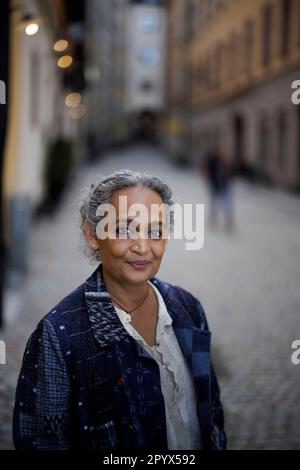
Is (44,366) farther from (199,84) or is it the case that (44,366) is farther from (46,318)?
(199,84)

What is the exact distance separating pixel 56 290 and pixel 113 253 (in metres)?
4.11

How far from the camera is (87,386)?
1396 mm

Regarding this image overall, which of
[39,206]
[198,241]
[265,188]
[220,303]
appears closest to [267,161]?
[265,188]

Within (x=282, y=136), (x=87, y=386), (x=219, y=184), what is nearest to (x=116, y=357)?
(x=87, y=386)

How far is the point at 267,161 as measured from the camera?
1812cm

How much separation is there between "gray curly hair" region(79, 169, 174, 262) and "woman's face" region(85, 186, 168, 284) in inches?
0.5

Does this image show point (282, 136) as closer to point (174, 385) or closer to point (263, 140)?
point (263, 140)

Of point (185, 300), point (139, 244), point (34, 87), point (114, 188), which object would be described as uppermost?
point (34, 87)

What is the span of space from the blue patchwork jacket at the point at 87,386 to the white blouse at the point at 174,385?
0.05 m

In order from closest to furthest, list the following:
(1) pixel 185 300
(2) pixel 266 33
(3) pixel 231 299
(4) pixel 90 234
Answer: (4) pixel 90 234 → (1) pixel 185 300 → (3) pixel 231 299 → (2) pixel 266 33

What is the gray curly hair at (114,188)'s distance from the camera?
142 centimetres

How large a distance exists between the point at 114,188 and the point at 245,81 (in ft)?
43.0

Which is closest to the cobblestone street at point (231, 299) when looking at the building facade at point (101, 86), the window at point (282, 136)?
the building facade at point (101, 86)

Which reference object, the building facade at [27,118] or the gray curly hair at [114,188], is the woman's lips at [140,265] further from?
the building facade at [27,118]
